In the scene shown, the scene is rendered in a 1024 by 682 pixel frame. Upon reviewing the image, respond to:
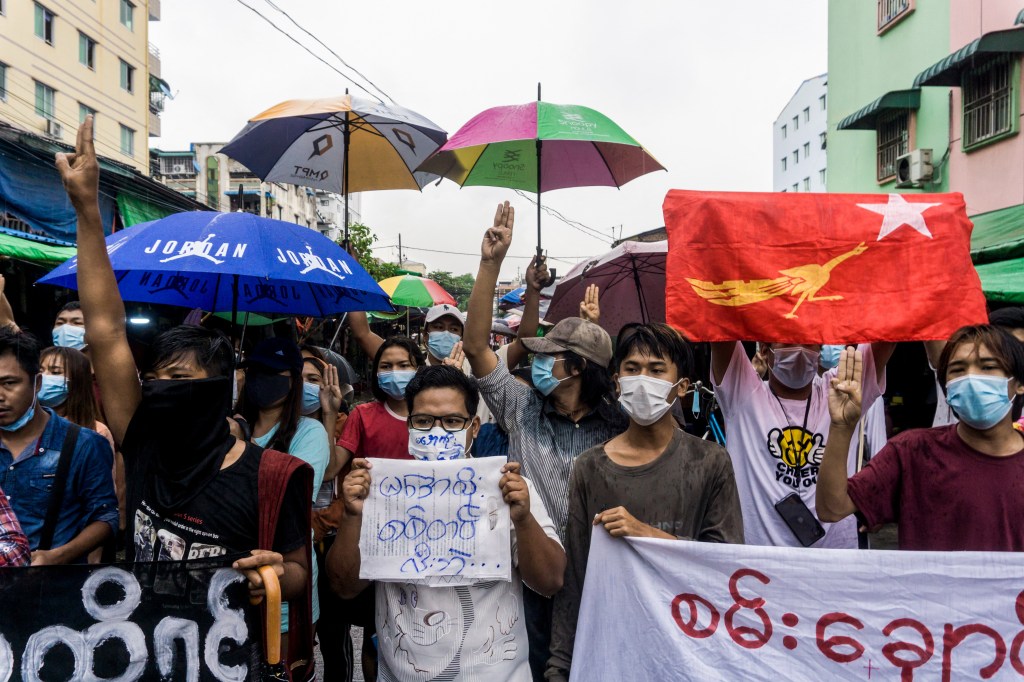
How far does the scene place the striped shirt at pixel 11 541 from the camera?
7.79 feet

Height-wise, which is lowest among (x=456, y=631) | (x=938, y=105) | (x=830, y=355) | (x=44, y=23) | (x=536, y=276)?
(x=456, y=631)

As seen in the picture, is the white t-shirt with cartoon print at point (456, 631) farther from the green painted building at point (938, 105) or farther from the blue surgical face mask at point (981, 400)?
the green painted building at point (938, 105)

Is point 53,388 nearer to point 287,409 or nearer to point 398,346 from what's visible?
point 287,409

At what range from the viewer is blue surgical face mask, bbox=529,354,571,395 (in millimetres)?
3168

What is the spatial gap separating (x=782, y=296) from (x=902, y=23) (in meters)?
13.4

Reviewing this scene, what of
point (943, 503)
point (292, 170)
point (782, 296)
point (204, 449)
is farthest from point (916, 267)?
point (292, 170)

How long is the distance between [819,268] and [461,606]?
192 centimetres

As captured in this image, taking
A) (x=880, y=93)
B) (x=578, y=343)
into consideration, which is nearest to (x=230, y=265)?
(x=578, y=343)

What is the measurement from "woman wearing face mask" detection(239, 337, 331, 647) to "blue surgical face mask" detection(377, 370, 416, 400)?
53 centimetres

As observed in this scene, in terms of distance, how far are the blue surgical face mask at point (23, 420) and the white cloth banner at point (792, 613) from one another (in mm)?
1977

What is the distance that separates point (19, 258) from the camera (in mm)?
8844

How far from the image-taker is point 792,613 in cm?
251

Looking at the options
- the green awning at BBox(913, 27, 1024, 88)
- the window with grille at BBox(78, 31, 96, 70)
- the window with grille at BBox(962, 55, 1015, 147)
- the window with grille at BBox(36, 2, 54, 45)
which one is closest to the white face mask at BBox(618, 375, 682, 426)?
the green awning at BBox(913, 27, 1024, 88)

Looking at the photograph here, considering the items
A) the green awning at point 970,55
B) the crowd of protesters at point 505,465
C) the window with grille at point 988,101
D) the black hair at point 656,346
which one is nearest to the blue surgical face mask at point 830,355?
the crowd of protesters at point 505,465
